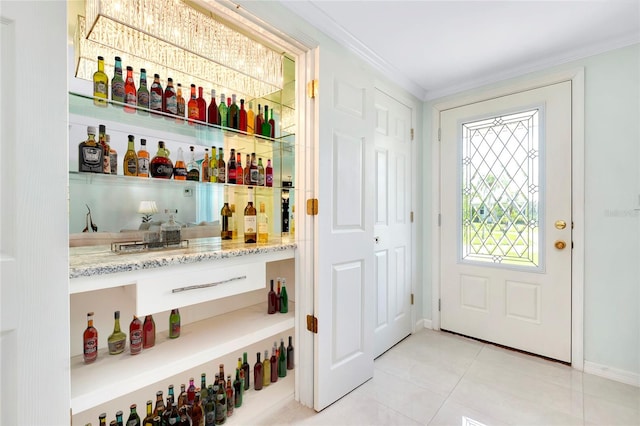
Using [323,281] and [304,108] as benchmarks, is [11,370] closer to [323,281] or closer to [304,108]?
[323,281]

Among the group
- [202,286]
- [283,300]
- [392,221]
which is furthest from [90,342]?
[392,221]

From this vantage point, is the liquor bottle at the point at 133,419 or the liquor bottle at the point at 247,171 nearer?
the liquor bottle at the point at 133,419

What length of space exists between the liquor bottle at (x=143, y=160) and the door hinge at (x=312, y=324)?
3.91 feet

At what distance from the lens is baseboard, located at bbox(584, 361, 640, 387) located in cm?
198

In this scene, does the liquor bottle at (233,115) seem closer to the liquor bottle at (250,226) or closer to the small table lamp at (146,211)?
the liquor bottle at (250,226)

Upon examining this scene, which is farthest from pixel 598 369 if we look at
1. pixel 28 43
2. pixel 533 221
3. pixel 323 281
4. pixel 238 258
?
pixel 28 43

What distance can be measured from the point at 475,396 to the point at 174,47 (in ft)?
9.10

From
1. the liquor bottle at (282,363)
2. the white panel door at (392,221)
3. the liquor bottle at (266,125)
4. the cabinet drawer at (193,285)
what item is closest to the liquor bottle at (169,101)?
the liquor bottle at (266,125)

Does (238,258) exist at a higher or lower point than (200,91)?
lower

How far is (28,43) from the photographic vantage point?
842 mm

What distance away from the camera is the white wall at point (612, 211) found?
1.98 m

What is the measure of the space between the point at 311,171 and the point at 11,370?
142 cm

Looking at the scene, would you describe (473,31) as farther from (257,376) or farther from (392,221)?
(257,376)

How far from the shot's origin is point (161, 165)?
4.98ft
